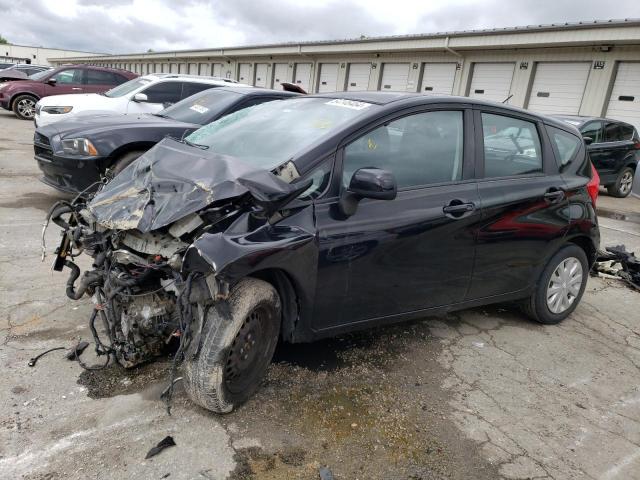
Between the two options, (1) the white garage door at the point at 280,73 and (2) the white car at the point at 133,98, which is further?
(1) the white garage door at the point at 280,73

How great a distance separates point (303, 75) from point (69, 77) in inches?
536

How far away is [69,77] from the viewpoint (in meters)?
15.5

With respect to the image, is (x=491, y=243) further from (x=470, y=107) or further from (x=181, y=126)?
(x=181, y=126)

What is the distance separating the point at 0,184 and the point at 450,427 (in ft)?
24.2

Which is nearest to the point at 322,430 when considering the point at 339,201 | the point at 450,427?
the point at 450,427

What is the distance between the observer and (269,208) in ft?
8.30

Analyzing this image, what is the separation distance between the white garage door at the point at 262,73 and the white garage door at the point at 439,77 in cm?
1228

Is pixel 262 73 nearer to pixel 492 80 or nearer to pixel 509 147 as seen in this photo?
pixel 492 80

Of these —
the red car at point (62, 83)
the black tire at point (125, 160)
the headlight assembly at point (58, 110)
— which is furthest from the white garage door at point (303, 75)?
the black tire at point (125, 160)

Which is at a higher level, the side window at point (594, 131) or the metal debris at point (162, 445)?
the side window at point (594, 131)

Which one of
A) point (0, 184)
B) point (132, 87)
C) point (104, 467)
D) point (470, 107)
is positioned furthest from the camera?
point (132, 87)

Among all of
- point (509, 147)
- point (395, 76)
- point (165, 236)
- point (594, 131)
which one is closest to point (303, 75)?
point (395, 76)

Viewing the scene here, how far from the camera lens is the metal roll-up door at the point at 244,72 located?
31.7 metres

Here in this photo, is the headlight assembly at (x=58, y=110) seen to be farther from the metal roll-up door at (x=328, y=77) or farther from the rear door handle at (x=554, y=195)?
the metal roll-up door at (x=328, y=77)
